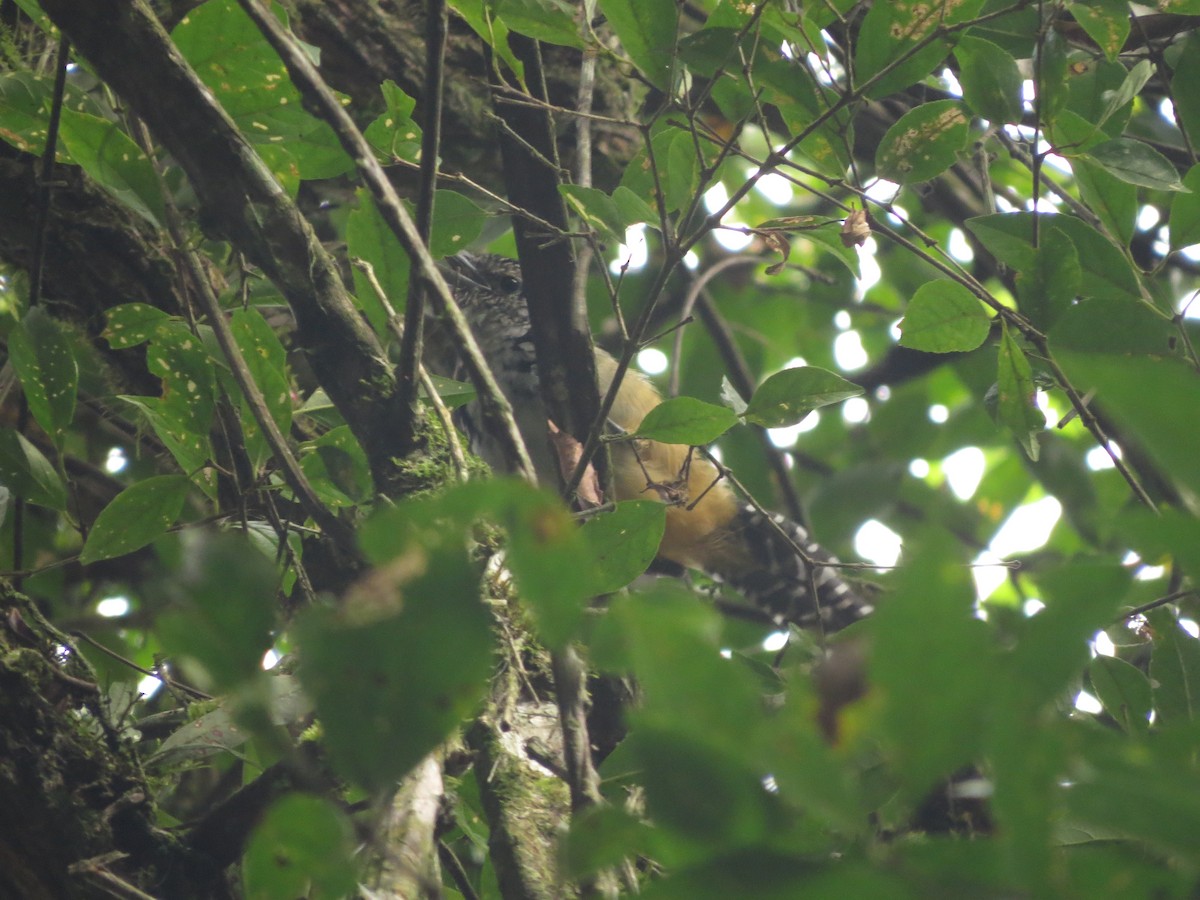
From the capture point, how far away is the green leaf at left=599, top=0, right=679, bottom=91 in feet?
5.06

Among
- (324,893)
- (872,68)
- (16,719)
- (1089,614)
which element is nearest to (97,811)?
(16,719)

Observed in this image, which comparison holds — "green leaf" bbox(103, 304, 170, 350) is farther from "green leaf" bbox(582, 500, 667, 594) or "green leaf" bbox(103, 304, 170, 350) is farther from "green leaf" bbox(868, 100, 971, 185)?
"green leaf" bbox(868, 100, 971, 185)

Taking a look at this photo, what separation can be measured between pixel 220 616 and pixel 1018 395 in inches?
54.4

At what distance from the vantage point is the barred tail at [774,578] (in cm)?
379

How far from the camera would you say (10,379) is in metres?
2.38

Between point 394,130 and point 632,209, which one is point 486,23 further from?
point 632,209

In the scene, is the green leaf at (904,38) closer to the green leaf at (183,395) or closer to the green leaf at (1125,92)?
the green leaf at (1125,92)

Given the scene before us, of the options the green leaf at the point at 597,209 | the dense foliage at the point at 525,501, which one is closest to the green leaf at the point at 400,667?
the dense foliage at the point at 525,501

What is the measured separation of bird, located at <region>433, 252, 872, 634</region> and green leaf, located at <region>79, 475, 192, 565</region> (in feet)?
4.42

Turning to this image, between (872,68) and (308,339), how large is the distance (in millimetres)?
963

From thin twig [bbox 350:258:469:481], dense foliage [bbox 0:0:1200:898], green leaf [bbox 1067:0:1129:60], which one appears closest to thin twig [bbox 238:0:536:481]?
dense foliage [bbox 0:0:1200:898]

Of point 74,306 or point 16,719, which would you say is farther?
point 74,306

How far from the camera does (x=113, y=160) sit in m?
1.71

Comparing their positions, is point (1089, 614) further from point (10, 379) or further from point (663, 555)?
point (663, 555)
